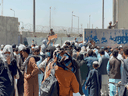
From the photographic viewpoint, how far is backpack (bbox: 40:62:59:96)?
2621mm

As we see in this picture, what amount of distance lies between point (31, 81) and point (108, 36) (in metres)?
11.2

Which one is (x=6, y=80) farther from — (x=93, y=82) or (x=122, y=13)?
(x=122, y=13)

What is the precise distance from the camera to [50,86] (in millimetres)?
2629

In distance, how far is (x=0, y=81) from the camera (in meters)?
3.77

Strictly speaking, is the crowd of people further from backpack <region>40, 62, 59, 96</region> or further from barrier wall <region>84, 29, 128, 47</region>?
barrier wall <region>84, 29, 128, 47</region>

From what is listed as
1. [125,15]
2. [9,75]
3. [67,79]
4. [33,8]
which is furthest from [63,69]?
[33,8]

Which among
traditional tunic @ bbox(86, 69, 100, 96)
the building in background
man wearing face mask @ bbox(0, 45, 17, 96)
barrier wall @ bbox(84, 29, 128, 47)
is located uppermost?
the building in background

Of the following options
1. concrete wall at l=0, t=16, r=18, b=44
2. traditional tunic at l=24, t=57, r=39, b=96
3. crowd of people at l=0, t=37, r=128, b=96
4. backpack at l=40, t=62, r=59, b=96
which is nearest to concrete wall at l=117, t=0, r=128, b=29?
concrete wall at l=0, t=16, r=18, b=44

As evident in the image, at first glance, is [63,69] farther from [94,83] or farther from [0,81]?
[94,83]

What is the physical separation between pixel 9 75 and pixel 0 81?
195 mm

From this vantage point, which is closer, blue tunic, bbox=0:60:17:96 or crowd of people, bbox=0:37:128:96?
crowd of people, bbox=0:37:128:96

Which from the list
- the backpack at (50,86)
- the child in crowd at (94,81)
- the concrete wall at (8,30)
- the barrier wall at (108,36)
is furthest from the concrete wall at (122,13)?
the backpack at (50,86)

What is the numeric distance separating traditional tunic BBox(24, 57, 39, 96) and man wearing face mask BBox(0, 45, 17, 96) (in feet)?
1.12

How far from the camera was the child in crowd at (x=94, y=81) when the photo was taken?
16.5ft
